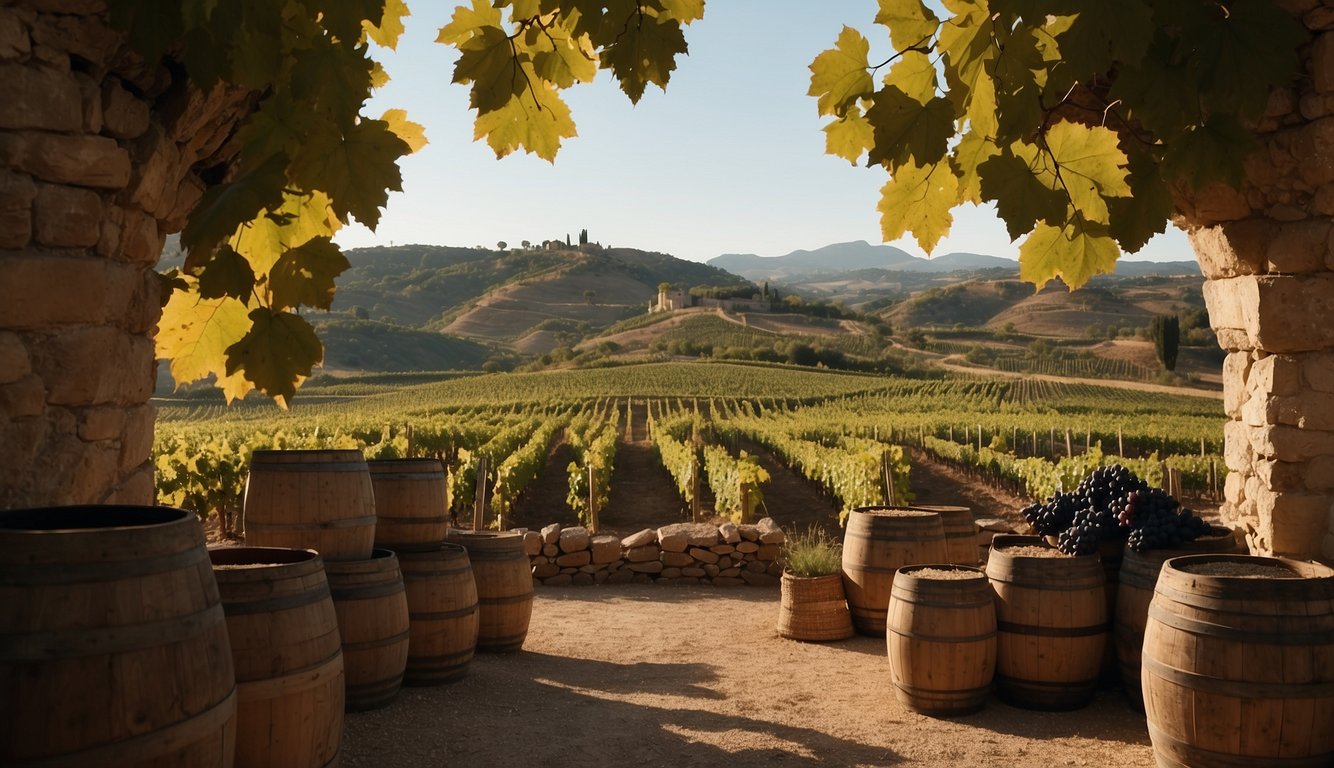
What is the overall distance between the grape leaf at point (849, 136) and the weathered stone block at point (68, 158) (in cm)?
210

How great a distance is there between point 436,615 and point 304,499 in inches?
48.1

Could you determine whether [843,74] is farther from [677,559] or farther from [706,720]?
[677,559]

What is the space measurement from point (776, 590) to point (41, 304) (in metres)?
7.14

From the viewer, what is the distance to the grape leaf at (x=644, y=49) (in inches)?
96.0

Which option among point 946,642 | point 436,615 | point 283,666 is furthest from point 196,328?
point 946,642

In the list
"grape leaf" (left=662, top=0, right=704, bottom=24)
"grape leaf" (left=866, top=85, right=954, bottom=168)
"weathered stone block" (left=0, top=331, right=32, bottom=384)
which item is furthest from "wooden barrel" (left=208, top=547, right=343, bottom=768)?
"grape leaf" (left=866, top=85, right=954, bottom=168)

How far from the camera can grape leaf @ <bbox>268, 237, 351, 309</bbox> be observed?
8.88 ft

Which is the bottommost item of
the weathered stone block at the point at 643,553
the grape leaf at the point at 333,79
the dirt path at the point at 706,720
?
the dirt path at the point at 706,720

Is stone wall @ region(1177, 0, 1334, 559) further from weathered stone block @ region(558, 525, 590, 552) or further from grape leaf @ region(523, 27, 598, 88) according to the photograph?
weathered stone block @ region(558, 525, 590, 552)

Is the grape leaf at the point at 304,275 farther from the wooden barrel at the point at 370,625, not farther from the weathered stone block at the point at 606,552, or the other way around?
the weathered stone block at the point at 606,552

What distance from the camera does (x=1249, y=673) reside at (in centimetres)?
339

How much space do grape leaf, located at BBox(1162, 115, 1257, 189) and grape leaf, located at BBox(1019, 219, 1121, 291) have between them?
230 millimetres

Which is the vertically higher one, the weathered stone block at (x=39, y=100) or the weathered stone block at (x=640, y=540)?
the weathered stone block at (x=39, y=100)

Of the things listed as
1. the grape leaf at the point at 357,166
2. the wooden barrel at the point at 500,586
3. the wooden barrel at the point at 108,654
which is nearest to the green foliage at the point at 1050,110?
the grape leaf at the point at 357,166
